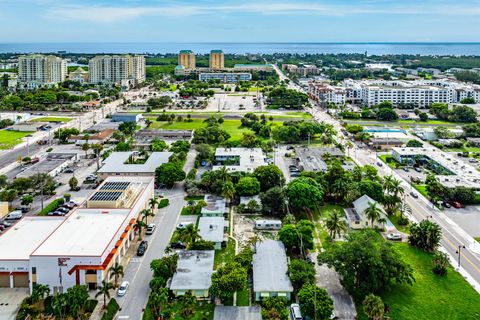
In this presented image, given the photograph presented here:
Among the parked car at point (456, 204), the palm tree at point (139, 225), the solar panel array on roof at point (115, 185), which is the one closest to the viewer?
the palm tree at point (139, 225)

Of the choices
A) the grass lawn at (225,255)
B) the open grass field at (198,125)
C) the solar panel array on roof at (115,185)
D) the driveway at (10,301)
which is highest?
the open grass field at (198,125)

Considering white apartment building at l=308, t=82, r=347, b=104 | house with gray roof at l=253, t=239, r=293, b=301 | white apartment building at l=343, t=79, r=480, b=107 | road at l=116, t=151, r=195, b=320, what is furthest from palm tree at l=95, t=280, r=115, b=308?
white apartment building at l=343, t=79, r=480, b=107

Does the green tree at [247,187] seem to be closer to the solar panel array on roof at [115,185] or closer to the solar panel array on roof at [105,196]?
the solar panel array on roof at [115,185]

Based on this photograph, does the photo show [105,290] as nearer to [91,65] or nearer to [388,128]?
[388,128]

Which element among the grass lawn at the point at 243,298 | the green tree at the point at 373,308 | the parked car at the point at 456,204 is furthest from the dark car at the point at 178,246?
the parked car at the point at 456,204

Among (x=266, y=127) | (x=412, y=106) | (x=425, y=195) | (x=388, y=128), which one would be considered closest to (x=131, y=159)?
(x=266, y=127)

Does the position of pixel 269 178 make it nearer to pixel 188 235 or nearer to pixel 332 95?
pixel 188 235

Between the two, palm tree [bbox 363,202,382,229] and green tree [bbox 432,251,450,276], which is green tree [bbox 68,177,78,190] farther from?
green tree [bbox 432,251,450,276]
